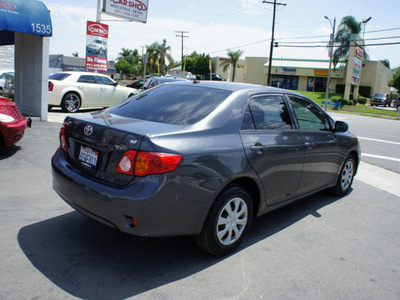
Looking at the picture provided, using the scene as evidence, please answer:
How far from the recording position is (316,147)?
4613 millimetres

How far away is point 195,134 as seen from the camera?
3.19 m

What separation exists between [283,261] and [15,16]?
9.08 metres

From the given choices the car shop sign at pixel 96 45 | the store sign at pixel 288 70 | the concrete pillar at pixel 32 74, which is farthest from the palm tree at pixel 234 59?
the concrete pillar at pixel 32 74

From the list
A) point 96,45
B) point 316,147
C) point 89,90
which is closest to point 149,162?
point 316,147

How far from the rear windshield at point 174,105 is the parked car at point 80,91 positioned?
9572 millimetres

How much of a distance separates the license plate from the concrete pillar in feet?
26.2

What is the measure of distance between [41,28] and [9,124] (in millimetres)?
4564

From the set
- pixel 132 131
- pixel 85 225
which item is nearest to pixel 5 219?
pixel 85 225

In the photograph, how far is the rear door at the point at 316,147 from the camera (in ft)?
14.7

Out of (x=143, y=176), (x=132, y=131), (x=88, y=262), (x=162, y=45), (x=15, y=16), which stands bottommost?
(x=88, y=262)

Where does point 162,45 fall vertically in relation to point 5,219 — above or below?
above

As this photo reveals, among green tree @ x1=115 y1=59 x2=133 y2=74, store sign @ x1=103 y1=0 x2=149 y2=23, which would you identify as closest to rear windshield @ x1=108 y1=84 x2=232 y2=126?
store sign @ x1=103 y1=0 x2=149 y2=23

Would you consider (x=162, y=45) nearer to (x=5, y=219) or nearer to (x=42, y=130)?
(x=42, y=130)

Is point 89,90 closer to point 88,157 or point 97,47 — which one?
point 97,47
